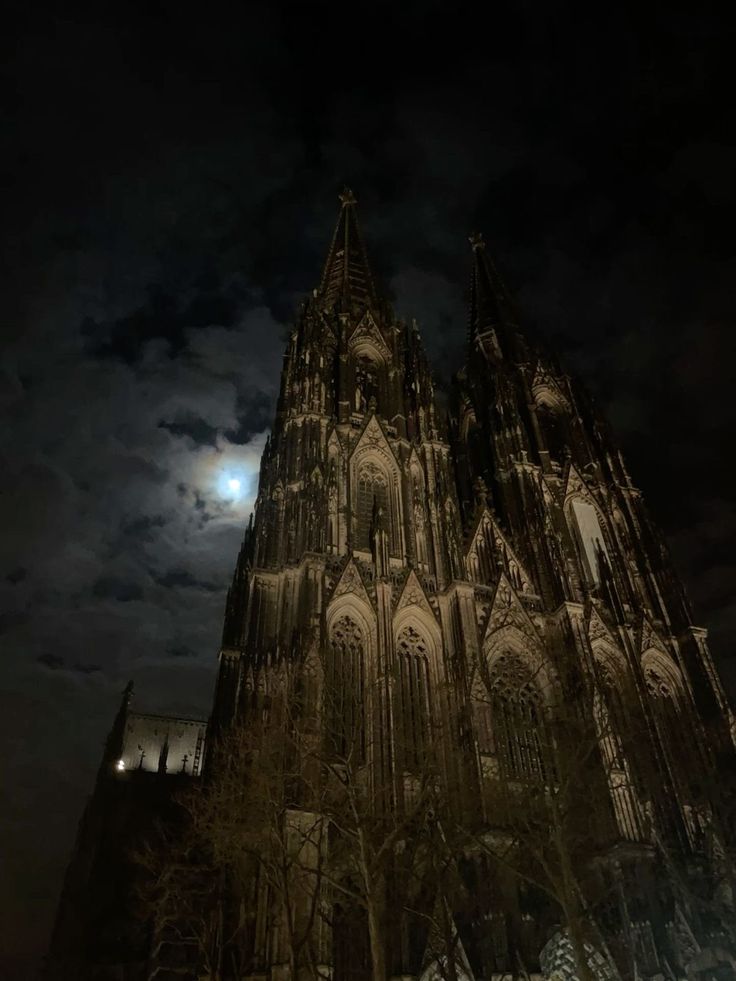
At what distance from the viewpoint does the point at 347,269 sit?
45.4 m

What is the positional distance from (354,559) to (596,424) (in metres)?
19.4

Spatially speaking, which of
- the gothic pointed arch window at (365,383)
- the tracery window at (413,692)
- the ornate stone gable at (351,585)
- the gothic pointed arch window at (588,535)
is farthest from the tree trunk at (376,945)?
the gothic pointed arch window at (365,383)

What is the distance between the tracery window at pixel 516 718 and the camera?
24.1 metres

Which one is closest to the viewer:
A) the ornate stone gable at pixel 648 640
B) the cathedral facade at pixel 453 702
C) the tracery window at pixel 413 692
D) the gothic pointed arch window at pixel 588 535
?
the cathedral facade at pixel 453 702

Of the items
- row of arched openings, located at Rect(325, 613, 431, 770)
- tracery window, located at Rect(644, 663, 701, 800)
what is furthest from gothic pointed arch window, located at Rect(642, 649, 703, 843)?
row of arched openings, located at Rect(325, 613, 431, 770)

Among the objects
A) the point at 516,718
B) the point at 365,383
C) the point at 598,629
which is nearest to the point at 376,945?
the point at 516,718

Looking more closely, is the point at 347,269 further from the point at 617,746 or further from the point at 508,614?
the point at 617,746

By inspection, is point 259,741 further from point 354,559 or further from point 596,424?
point 596,424

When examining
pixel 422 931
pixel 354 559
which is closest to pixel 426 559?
pixel 354 559

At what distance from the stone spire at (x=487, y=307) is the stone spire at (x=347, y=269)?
7357mm

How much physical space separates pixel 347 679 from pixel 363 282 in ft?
94.6

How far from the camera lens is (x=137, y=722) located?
151ft

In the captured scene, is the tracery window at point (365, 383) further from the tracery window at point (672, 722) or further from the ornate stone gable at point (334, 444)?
the tracery window at point (672, 722)

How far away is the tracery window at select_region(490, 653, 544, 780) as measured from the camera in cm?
2406
